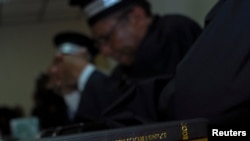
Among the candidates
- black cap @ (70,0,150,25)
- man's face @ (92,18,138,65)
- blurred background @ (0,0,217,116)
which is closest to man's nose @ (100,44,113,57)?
man's face @ (92,18,138,65)

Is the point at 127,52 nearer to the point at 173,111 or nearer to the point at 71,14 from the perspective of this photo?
the point at 173,111

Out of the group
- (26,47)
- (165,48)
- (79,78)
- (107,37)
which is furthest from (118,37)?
(26,47)

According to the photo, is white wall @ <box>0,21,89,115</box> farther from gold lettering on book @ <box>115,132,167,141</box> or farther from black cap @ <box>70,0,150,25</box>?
gold lettering on book @ <box>115,132,167,141</box>

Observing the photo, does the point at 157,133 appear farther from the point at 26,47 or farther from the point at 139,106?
the point at 26,47

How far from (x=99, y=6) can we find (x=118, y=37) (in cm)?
12

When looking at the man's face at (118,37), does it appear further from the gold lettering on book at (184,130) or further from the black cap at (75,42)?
the gold lettering on book at (184,130)

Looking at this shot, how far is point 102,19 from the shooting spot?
3.95 ft

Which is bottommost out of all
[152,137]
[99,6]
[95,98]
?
[152,137]

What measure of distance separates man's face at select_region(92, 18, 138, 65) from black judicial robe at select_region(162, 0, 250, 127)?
654 mm

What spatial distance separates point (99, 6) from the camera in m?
1.15

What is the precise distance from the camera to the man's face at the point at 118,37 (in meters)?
1.20

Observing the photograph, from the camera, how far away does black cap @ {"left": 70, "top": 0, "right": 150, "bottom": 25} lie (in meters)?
1.15

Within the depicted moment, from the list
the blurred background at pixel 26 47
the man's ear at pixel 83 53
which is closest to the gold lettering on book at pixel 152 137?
the man's ear at pixel 83 53

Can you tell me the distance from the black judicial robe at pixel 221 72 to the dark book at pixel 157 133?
0.32ft
